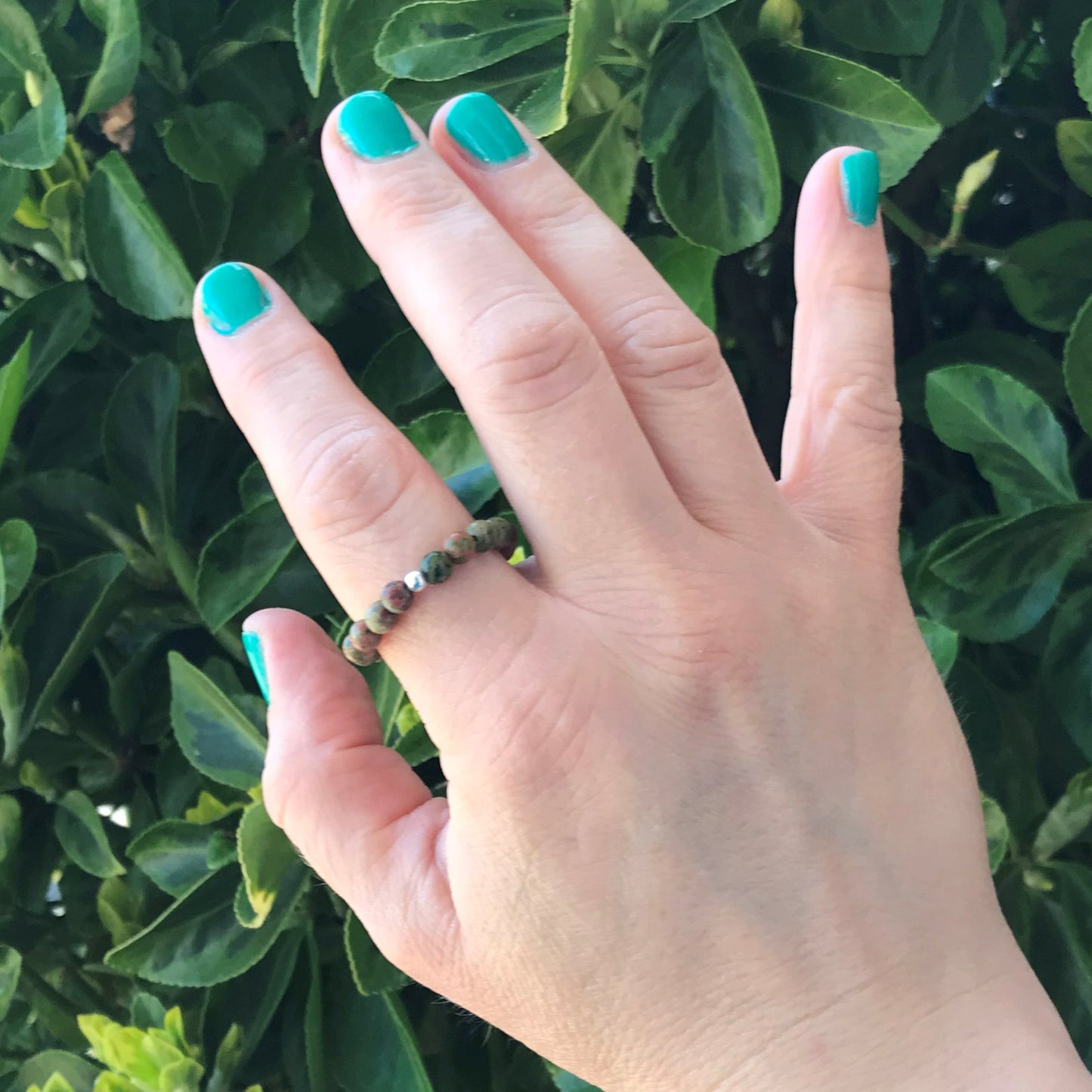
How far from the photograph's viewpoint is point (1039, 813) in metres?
0.72

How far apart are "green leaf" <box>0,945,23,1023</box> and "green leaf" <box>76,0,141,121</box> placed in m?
0.53

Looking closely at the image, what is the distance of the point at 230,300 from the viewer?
551 mm

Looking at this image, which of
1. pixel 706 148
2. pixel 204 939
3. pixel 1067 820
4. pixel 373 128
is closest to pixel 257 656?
pixel 204 939

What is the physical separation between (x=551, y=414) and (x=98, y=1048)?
0.49 m

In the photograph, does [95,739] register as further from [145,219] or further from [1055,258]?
[1055,258]

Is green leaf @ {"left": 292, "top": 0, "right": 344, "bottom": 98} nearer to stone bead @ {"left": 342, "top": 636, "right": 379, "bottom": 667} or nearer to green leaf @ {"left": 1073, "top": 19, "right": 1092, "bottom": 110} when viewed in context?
stone bead @ {"left": 342, "top": 636, "right": 379, "bottom": 667}

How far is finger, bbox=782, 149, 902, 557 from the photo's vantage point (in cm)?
59

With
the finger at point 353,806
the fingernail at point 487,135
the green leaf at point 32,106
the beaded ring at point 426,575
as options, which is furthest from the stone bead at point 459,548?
the green leaf at point 32,106

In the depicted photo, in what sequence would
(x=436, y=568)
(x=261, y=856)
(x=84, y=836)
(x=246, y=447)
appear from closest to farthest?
(x=436, y=568)
(x=261, y=856)
(x=84, y=836)
(x=246, y=447)

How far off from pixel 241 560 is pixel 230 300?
6.7 inches

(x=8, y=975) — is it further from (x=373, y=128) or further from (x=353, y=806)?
(x=373, y=128)

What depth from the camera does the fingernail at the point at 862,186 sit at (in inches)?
22.9

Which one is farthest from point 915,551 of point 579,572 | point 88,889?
point 88,889

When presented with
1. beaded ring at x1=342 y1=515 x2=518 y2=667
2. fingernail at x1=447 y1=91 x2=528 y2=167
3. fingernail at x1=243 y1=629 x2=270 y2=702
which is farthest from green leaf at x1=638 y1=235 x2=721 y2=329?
fingernail at x1=243 y1=629 x2=270 y2=702
